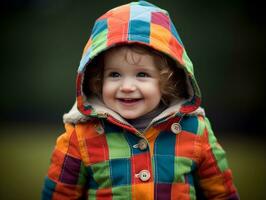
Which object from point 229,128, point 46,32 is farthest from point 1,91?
point 229,128

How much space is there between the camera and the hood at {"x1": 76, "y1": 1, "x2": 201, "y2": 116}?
1922 millimetres

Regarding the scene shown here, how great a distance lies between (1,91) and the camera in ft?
19.2

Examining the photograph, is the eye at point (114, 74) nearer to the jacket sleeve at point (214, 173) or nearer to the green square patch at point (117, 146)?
the green square patch at point (117, 146)

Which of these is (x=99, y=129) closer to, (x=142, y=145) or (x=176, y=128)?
(x=142, y=145)

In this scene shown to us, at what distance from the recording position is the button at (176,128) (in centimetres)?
207

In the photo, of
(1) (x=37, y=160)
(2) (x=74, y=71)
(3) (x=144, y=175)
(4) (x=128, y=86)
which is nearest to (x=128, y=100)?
(4) (x=128, y=86)

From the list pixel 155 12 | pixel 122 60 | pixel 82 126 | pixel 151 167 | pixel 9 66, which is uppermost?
pixel 9 66

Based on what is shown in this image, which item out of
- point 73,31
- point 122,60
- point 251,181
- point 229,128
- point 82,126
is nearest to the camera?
point 122,60

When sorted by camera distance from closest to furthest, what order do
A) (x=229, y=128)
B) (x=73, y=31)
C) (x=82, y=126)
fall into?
(x=82, y=126)
(x=229, y=128)
(x=73, y=31)

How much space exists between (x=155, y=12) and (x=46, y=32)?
13.2ft

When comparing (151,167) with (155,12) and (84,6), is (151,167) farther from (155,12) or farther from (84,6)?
(84,6)

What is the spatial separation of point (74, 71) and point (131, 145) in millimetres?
3813

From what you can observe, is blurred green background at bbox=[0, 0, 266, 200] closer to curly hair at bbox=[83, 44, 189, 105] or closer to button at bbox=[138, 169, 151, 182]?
curly hair at bbox=[83, 44, 189, 105]

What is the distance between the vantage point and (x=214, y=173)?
2.14 metres
